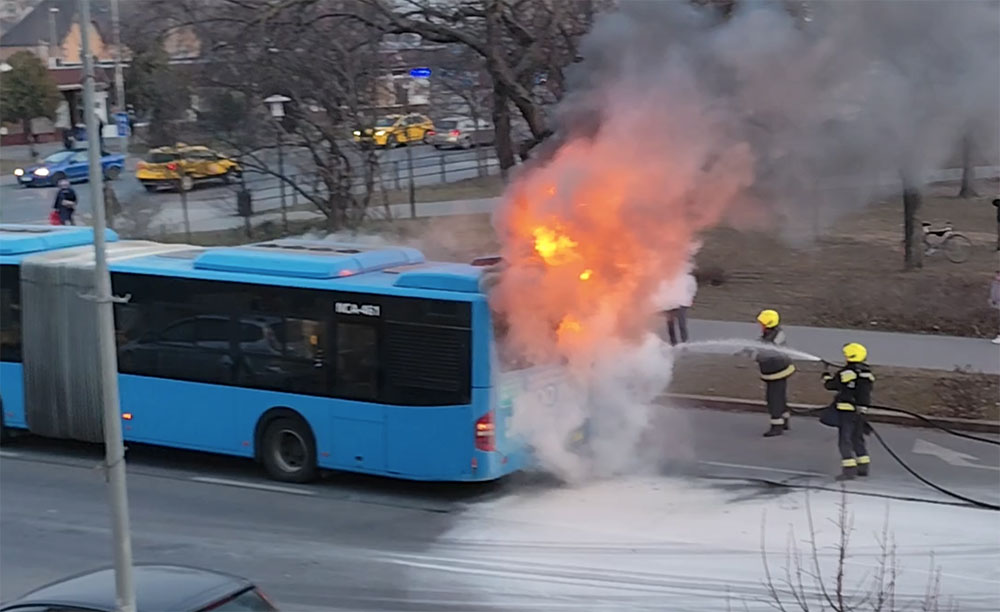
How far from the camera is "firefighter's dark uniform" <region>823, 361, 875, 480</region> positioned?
14.1 meters

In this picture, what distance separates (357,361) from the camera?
46.4 ft

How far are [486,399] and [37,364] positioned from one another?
6491 millimetres

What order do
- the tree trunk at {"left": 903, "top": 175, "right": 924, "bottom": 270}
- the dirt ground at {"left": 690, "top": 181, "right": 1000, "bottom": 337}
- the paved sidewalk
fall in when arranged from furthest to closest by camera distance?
the tree trunk at {"left": 903, "top": 175, "right": 924, "bottom": 270}, the dirt ground at {"left": 690, "top": 181, "right": 1000, "bottom": 337}, the paved sidewalk

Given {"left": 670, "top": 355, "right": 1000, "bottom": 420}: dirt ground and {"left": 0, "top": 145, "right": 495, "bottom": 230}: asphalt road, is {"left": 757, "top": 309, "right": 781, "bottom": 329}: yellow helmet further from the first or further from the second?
{"left": 0, "top": 145, "right": 495, "bottom": 230}: asphalt road

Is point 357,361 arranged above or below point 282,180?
below

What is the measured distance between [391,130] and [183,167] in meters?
5.97

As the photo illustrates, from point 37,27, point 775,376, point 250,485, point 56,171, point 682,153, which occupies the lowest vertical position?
point 250,485

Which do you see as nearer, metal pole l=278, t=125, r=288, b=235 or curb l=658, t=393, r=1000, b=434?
curb l=658, t=393, r=1000, b=434

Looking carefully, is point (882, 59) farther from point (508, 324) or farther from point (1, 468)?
point (1, 468)

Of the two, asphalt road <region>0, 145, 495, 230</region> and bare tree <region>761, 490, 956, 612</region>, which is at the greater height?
asphalt road <region>0, 145, 495, 230</region>

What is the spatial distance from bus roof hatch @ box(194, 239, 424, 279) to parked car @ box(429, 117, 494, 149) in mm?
18123

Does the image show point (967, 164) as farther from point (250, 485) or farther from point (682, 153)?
point (250, 485)

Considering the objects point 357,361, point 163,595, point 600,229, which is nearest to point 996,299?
point 600,229

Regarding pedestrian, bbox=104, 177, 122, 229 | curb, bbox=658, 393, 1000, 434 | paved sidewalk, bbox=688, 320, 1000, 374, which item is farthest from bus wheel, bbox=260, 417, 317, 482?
pedestrian, bbox=104, 177, 122, 229
